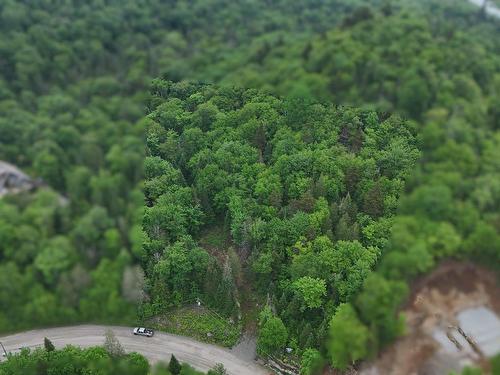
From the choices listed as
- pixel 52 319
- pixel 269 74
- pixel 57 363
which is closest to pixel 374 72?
pixel 269 74

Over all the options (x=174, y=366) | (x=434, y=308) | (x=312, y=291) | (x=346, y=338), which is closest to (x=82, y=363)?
(x=174, y=366)

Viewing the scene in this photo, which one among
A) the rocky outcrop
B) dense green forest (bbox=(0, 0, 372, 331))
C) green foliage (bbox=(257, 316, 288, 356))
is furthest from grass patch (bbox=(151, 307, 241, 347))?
the rocky outcrop

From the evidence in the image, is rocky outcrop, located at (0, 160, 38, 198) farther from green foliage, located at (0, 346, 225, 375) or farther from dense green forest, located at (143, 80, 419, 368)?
green foliage, located at (0, 346, 225, 375)

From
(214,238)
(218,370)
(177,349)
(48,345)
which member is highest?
(214,238)

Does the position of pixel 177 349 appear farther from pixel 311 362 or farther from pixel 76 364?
pixel 311 362

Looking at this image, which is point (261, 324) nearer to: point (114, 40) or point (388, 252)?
point (388, 252)
